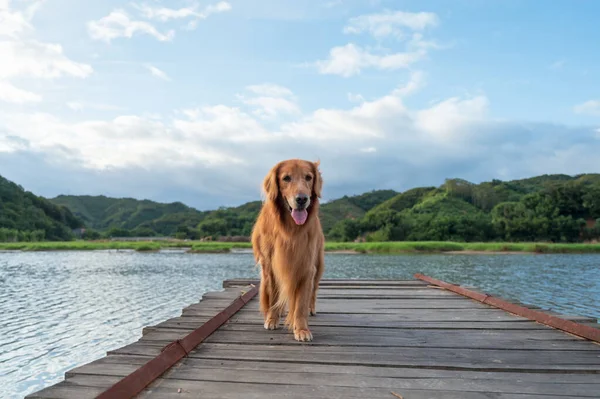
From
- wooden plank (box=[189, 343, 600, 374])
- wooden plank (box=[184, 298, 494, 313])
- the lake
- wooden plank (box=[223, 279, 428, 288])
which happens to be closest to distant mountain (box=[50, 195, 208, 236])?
the lake

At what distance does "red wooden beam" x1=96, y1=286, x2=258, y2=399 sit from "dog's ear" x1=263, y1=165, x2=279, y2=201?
1184 millimetres

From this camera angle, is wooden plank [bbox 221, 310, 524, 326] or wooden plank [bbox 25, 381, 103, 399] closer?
wooden plank [bbox 25, 381, 103, 399]

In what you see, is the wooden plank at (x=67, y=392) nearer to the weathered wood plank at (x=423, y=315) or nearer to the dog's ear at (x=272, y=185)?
the dog's ear at (x=272, y=185)

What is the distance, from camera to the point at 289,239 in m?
3.56

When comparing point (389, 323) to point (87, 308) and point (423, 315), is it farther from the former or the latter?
point (87, 308)

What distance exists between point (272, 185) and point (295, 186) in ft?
0.93

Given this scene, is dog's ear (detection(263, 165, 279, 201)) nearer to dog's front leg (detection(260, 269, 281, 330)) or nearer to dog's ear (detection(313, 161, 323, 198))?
dog's ear (detection(313, 161, 323, 198))

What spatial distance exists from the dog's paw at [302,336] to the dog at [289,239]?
0.07 m

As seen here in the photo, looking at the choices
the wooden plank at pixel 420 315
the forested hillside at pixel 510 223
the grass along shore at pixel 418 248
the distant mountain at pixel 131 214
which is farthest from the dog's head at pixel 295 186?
the distant mountain at pixel 131 214

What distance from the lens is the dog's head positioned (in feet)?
11.0

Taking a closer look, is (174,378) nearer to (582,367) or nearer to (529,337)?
(582,367)

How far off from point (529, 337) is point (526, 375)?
3.43 feet

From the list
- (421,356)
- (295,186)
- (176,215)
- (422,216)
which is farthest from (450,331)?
(176,215)

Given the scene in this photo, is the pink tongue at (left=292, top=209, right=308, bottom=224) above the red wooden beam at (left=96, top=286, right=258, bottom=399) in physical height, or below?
above
